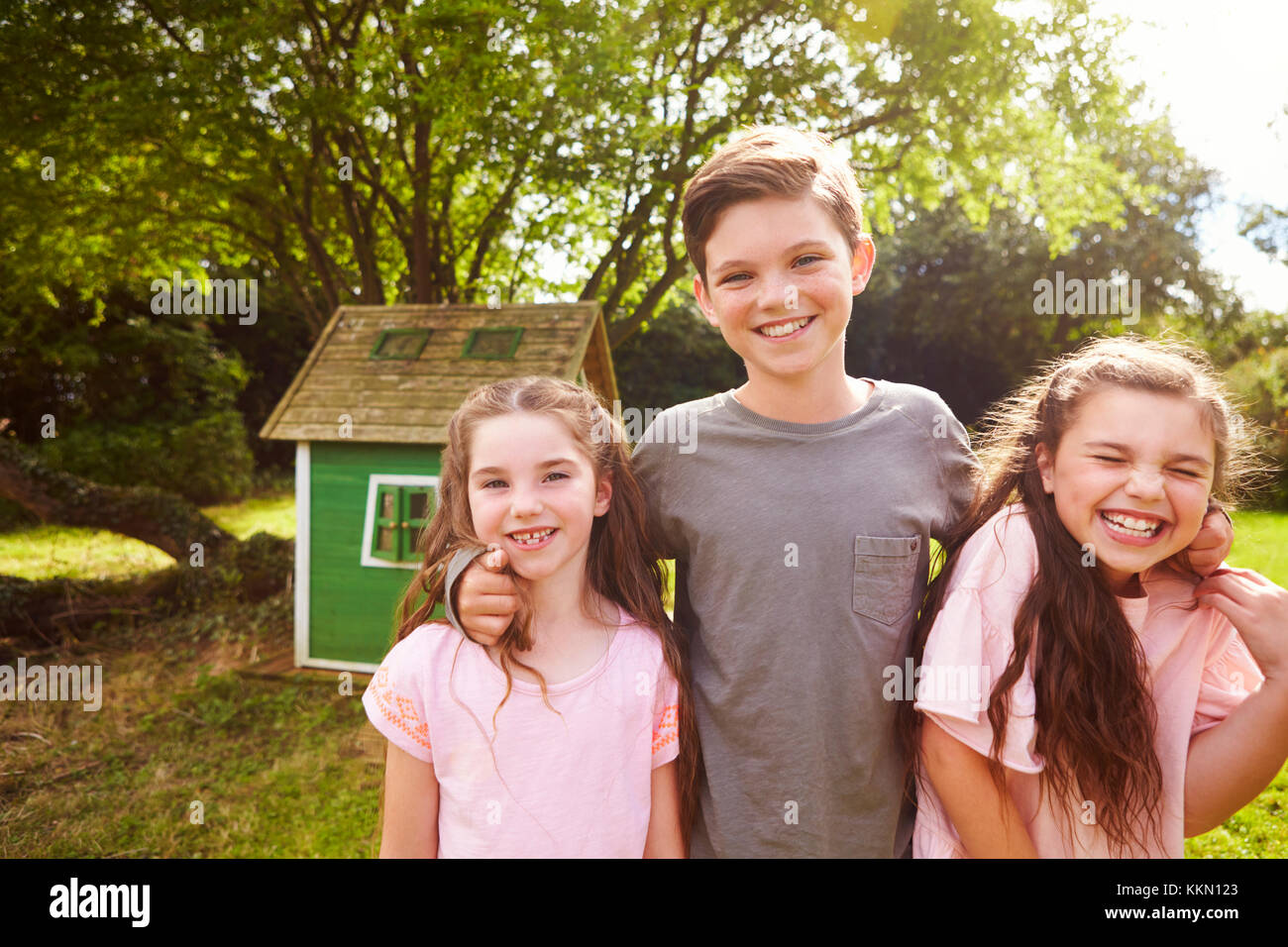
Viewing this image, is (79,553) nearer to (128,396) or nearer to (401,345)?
(128,396)

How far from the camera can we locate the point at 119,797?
4840 millimetres

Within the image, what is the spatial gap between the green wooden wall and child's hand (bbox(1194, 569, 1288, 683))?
5.41 meters

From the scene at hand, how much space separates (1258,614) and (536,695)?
161 cm

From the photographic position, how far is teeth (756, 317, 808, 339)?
6.28ft

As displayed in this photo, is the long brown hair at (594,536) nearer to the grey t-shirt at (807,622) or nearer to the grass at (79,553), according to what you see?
the grey t-shirt at (807,622)

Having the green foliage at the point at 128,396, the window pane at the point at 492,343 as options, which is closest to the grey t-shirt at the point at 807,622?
the window pane at the point at 492,343

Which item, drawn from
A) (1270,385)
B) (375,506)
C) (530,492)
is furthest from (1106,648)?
(1270,385)

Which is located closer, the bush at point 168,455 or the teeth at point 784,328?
the teeth at point 784,328

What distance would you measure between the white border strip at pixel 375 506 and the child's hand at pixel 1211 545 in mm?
5046

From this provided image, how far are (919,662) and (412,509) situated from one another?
4812 mm

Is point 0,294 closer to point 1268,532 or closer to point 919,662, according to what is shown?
point 919,662

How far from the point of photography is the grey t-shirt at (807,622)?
73.7 inches

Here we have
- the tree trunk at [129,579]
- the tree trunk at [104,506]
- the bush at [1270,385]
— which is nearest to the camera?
the tree trunk at [129,579]

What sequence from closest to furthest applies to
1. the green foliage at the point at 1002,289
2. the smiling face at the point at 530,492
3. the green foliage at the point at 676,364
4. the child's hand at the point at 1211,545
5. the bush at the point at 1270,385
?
1. the child's hand at the point at 1211,545
2. the smiling face at the point at 530,492
3. the bush at the point at 1270,385
4. the green foliage at the point at 676,364
5. the green foliage at the point at 1002,289
